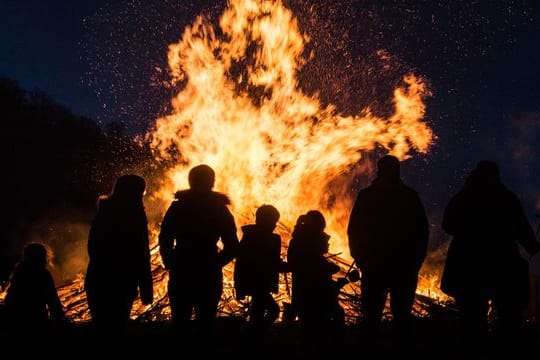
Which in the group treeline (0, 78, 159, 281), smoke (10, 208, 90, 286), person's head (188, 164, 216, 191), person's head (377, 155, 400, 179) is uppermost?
treeline (0, 78, 159, 281)

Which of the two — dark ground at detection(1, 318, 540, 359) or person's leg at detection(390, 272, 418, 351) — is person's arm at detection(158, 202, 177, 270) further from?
person's leg at detection(390, 272, 418, 351)

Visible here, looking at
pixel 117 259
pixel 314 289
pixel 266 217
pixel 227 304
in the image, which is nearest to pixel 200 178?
pixel 266 217

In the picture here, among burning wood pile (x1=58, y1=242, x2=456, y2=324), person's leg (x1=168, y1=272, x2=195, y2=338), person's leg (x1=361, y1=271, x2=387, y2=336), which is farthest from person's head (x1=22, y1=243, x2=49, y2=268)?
person's leg (x1=361, y1=271, x2=387, y2=336)

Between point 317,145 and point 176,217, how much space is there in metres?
9.74

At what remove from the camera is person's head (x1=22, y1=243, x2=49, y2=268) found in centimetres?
549

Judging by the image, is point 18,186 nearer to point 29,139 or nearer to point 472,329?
point 29,139

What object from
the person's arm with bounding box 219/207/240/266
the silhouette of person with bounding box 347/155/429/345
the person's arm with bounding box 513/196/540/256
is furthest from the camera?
the silhouette of person with bounding box 347/155/429/345

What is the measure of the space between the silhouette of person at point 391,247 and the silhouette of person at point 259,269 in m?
0.90

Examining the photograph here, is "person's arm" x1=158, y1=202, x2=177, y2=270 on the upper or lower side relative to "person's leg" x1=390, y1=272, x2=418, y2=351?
upper

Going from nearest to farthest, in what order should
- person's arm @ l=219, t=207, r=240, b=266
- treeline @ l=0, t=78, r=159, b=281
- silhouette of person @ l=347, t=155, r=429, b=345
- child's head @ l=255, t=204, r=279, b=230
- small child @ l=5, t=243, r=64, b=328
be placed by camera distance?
person's arm @ l=219, t=207, r=240, b=266 → silhouette of person @ l=347, t=155, r=429, b=345 → child's head @ l=255, t=204, r=279, b=230 → small child @ l=5, t=243, r=64, b=328 → treeline @ l=0, t=78, r=159, b=281

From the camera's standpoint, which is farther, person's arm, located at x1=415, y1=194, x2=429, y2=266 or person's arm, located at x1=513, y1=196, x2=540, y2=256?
person's arm, located at x1=415, y1=194, x2=429, y2=266

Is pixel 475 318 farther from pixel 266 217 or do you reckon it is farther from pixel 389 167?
pixel 266 217

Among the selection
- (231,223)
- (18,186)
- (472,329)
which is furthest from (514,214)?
(18,186)

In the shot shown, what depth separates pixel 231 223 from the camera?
14.7ft
